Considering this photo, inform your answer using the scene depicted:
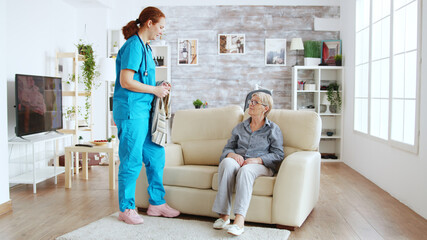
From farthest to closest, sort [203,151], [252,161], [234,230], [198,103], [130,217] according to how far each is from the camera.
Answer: [198,103], [203,151], [252,161], [130,217], [234,230]

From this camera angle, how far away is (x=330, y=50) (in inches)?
256

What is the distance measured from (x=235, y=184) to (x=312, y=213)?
2.91 ft

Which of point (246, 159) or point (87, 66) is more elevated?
point (87, 66)

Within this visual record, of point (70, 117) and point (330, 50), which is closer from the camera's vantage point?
point (70, 117)

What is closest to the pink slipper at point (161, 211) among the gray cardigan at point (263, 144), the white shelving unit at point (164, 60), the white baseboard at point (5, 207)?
the gray cardigan at point (263, 144)

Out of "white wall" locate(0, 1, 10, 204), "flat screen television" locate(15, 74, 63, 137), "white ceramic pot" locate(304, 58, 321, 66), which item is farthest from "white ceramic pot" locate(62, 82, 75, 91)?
"white ceramic pot" locate(304, 58, 321, 66)

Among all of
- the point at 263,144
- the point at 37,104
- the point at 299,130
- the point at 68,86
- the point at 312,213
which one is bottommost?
the point at 312,213

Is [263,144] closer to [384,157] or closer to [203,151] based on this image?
[203,151]

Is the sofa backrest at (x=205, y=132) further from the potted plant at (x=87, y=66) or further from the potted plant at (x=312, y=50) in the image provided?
the potted plant at (x=312, y=50)

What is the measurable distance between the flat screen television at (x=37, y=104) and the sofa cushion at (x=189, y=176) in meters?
1.91

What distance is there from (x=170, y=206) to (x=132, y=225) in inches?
16.3

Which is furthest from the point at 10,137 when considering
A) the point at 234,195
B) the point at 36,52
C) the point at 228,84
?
the point at 228,84

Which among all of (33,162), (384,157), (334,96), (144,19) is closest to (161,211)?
(144,19)

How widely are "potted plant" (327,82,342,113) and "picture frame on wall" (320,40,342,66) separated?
39 cm
